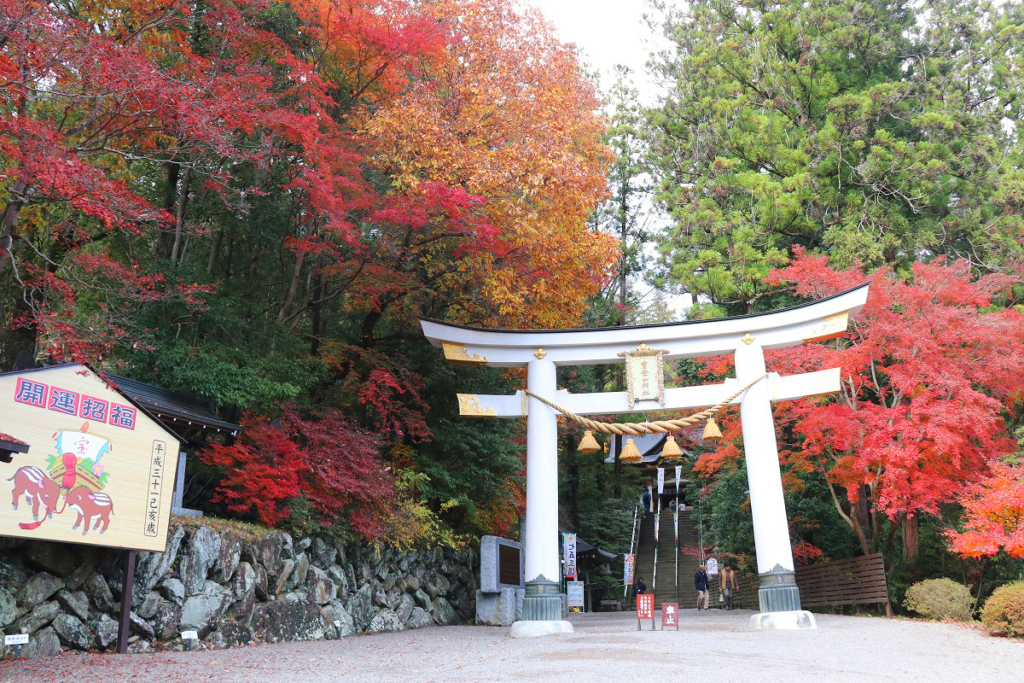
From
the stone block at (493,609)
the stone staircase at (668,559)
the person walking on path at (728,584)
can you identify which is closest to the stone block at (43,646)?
the stone block at (493,609)

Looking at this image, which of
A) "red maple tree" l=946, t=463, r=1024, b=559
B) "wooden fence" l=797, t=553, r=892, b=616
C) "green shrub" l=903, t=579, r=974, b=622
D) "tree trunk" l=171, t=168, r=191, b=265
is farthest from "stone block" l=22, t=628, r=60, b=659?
"wooden fence" l=797, t=553, r=892, b=616

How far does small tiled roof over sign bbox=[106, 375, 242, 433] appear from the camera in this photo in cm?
956

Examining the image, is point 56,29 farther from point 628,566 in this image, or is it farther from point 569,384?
point 628,566

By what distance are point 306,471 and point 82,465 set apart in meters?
4.18

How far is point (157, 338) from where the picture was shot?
11.4 metres

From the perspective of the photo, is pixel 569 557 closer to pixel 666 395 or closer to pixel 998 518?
pixel 666 395

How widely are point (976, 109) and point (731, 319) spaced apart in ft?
39.4

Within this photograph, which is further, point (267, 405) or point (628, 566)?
point (628, 566)

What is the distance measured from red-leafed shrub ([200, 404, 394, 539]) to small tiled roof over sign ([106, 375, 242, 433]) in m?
0.44

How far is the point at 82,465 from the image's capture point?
7.62 m

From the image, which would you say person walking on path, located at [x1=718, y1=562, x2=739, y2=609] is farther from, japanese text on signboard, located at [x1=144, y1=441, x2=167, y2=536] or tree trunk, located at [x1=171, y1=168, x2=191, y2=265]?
japanese text on signboard, located at [x1=144, y1=441, x2=167, y2=536]

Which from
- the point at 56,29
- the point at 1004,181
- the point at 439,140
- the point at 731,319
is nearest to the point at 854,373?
the point at 731,319

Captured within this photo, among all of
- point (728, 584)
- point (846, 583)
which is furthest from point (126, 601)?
point (728, 584)

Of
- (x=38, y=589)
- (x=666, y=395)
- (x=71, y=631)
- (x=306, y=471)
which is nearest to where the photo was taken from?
(x=38, y=589)
